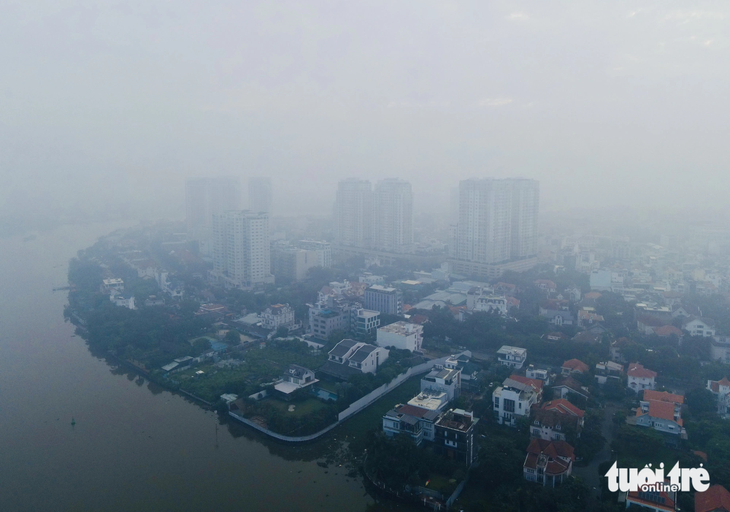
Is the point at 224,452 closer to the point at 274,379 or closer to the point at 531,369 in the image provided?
the point at 274,379

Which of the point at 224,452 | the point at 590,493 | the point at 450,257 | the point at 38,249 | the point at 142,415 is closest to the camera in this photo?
the point at 590,493

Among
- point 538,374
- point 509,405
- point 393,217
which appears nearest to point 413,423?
point 509,405

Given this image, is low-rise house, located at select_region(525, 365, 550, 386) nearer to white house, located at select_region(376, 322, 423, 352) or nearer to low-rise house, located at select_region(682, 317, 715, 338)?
white house, located at select_region(376, 322, 423, 352)

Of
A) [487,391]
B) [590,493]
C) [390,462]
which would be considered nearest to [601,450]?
[590,493]

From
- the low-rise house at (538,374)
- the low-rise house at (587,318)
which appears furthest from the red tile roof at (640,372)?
the low-rise house at (587,318)

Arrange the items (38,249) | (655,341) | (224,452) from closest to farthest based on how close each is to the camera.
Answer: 1. (224,452)
2. (655,341)
3. (38,249)

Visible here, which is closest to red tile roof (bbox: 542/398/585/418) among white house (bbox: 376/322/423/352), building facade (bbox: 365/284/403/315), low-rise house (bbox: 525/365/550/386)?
low-rise house (bbox: 525/365/550/386)
